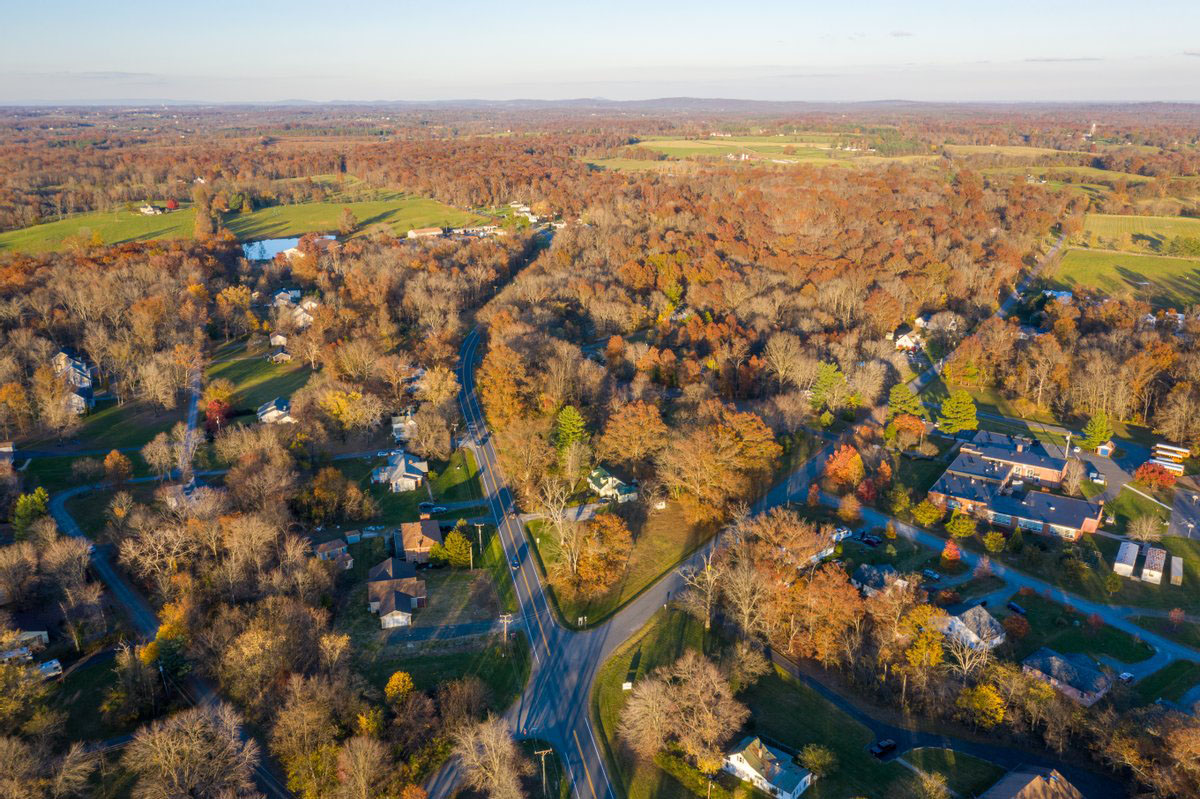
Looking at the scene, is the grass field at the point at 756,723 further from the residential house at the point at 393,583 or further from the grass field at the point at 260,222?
the grass field at the point at 260,222

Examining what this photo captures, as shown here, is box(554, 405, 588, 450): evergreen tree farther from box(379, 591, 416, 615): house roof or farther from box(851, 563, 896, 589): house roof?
box(851, 563, 896, 589): house roof

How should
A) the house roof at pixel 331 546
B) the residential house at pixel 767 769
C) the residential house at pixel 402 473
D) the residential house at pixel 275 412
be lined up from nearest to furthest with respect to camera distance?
1. the residential house at pixel 767 769
2. the house roof at pixel 331 546
3. the residential house at pixel 402 473
4. the residential house at pixel 275 412

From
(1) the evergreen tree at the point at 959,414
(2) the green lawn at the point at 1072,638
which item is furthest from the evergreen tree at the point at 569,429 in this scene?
(1) the evergreen tree at the point at 959,414

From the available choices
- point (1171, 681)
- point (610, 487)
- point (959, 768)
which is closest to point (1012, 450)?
point (1171, 681)

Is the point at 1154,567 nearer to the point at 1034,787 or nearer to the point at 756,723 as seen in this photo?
the point at 1034,787

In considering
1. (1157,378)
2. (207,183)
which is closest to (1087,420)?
(1157,378)

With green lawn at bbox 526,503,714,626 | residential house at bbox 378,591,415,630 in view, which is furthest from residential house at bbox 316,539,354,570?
green lawn at bbox 526,503,714,626
